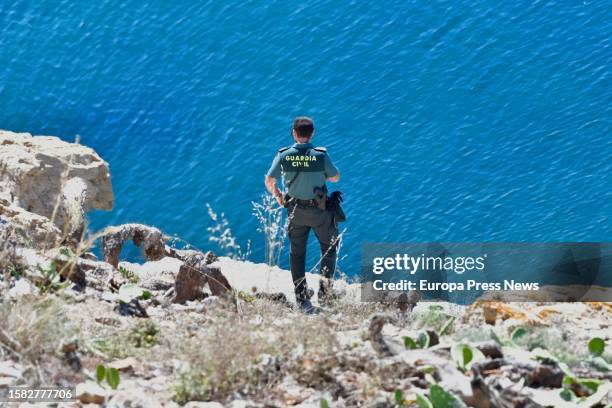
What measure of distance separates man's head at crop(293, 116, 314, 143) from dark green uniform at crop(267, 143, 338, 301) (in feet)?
0.19

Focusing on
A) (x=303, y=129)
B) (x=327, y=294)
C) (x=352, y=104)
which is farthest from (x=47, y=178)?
(x=352, y=104)

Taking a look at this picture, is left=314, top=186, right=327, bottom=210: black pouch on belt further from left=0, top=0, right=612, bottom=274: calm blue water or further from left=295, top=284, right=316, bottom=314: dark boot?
left=0, top=0, right=612, bottom=274: calm blue water

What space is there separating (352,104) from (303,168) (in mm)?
9828

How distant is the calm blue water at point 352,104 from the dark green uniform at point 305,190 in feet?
20.9

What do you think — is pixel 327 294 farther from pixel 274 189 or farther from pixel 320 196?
pixel 274 189

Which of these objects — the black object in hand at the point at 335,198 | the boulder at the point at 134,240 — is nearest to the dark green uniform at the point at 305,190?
the black object in hand at the point at 335,198

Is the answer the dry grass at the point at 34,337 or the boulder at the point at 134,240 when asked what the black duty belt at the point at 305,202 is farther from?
the dry grass at the point at 34,337

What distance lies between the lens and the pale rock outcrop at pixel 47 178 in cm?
1311

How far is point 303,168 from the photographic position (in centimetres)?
1101

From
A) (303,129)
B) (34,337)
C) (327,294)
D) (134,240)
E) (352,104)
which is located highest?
(352,104)

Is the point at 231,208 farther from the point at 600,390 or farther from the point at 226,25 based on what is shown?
the point at 600,390

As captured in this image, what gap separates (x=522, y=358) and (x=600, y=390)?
0.56m

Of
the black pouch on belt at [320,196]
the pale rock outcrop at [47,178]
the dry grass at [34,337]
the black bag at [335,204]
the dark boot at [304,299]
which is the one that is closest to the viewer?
the dry grass at [34,337]

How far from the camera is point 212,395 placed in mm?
6402
